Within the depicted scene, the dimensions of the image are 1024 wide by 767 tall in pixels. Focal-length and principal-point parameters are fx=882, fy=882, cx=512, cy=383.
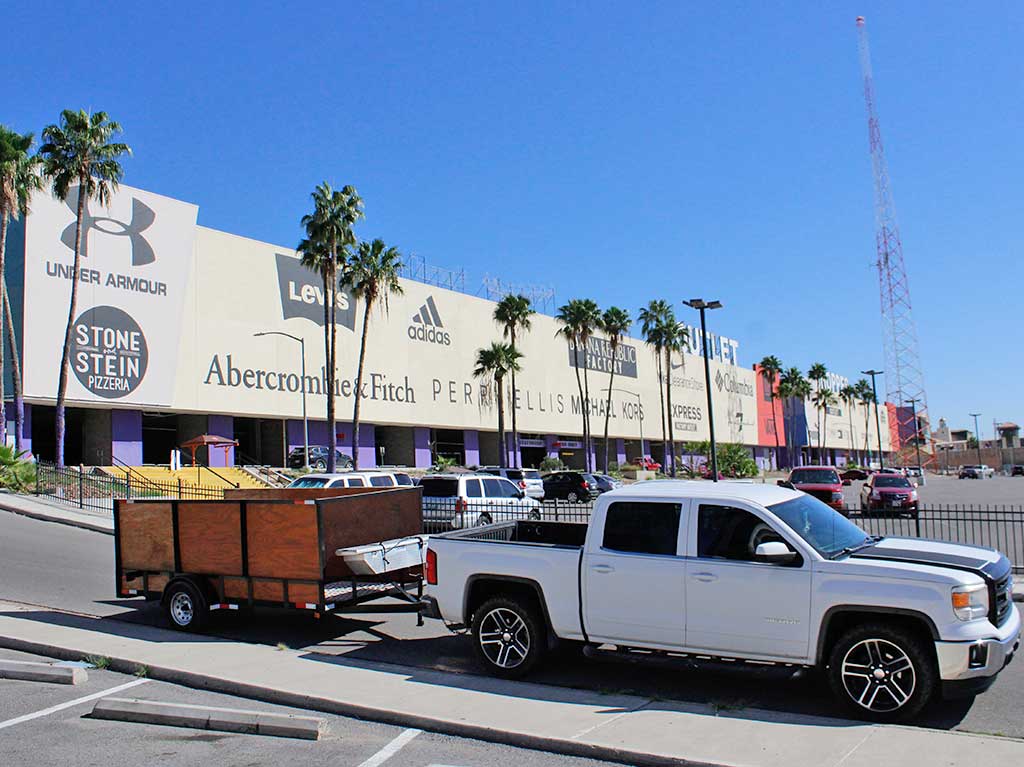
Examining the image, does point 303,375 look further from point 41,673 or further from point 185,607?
point 41,673

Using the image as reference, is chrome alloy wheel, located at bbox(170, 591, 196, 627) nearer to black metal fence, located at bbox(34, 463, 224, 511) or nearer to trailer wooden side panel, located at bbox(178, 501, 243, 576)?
trailer wooden side panel, located at bbox(178, 501, 243, 576)

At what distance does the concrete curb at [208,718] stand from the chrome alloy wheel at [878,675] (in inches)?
167

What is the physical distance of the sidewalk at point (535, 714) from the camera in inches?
243

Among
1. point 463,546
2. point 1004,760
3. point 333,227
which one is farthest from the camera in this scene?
point 333,227

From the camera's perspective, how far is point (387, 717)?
24.3 ft

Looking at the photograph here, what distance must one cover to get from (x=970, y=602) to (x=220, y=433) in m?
51.0

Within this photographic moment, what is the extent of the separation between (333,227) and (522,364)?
34.0m

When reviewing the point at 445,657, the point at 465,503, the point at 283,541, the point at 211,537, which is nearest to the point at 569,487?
the point at 465,503

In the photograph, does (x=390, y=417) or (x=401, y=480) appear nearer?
(x=401, y=480)

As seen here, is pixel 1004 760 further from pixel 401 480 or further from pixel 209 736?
pixel 401 480

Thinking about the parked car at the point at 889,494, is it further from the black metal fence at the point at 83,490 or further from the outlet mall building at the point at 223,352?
the outlet mall building at the point at 223,352

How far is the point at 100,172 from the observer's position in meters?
39.5

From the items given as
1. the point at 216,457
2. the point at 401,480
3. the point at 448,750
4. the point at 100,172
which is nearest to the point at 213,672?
the point at 448,750

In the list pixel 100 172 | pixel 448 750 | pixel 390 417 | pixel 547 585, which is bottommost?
pixel 448 750
